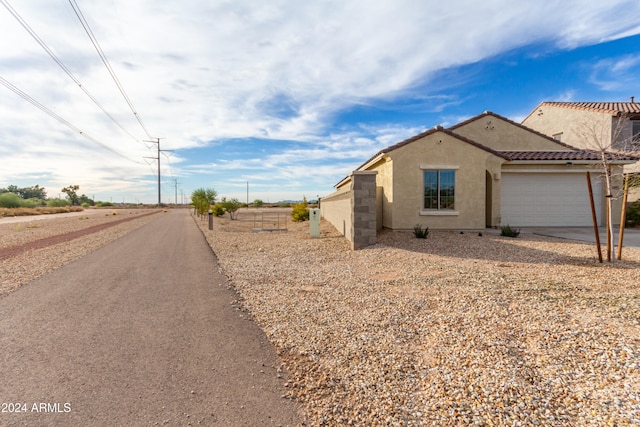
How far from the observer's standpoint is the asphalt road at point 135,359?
3.09m

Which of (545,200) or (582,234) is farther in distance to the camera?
(545,200)

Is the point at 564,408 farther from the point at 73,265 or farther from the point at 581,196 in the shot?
the point at 581,196

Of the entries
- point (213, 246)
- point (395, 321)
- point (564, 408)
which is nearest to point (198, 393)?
point (395, 321)

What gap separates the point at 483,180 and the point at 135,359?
13981 millimetres

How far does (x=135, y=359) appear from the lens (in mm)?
4090

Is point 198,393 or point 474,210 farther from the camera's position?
point 474,210

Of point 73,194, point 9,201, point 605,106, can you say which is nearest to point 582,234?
point 605,106

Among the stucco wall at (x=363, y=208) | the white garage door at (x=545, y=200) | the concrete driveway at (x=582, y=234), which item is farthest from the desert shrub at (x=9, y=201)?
the concrete driveway at (x=582, y=234)

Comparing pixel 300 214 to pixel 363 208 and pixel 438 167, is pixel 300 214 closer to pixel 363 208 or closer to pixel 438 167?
pixel 438 167

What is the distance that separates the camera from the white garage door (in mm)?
15922

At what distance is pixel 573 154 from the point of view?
16.4m

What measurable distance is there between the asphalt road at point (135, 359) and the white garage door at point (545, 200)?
14482 mm

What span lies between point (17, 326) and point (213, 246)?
29.2ft

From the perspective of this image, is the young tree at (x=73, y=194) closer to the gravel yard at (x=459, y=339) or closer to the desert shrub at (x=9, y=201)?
the desert shrub at (x=9, y=201)
